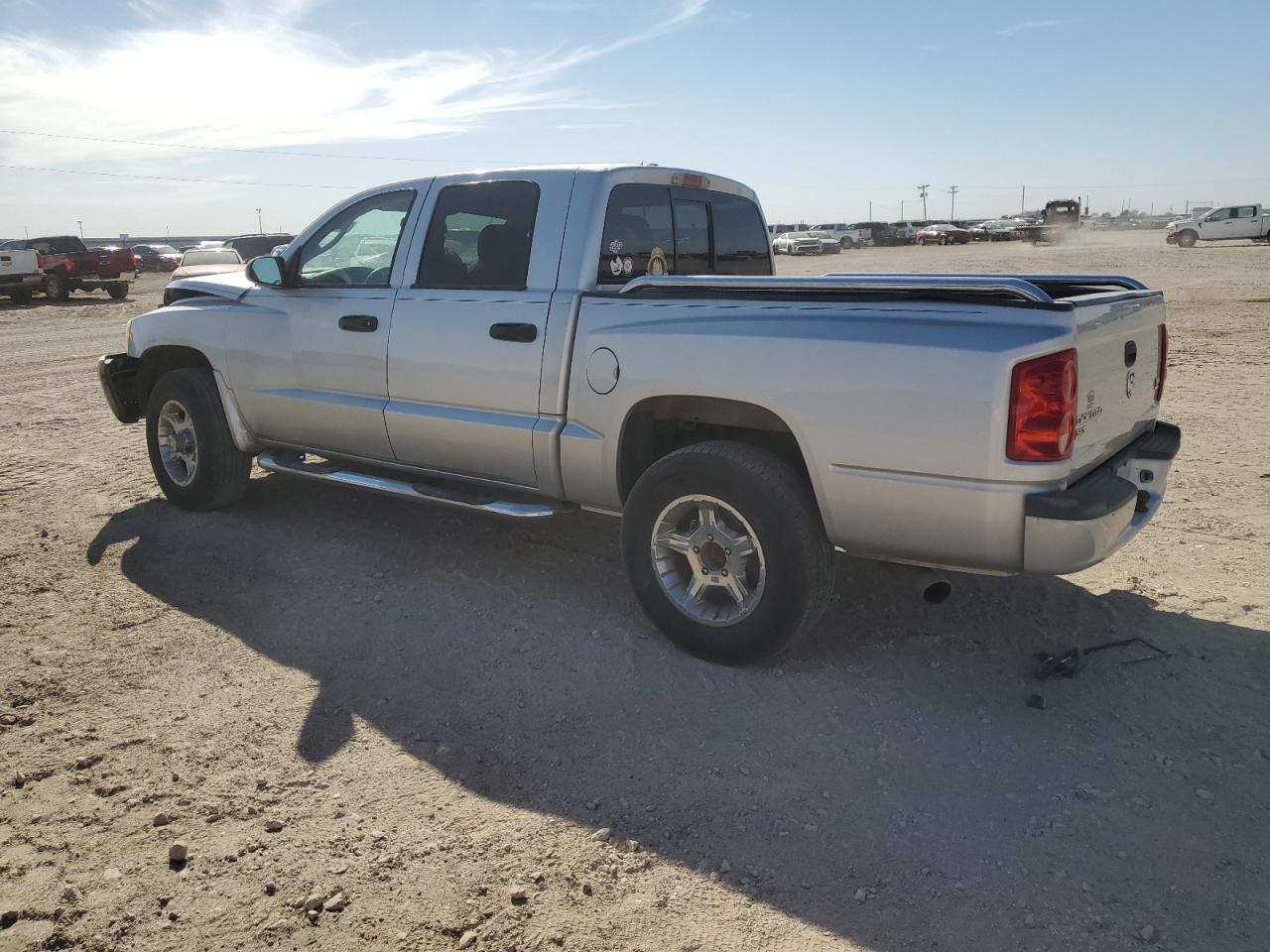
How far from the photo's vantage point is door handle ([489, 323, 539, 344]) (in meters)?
4.51

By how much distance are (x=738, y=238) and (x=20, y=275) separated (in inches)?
996

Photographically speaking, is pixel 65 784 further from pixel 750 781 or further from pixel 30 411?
pixel 30 411

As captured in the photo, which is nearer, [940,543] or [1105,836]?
[1105,836]

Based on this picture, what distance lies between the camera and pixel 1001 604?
4.64m

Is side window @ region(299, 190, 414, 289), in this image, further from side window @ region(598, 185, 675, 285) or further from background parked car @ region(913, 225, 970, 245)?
background parked car @ region(913, 225, 970, 245)

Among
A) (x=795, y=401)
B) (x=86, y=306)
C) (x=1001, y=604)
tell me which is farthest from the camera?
(x=86, y=306)

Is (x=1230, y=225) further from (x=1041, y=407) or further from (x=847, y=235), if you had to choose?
(x=1041, y=407)

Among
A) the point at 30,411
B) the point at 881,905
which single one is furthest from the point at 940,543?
the point at 30,411

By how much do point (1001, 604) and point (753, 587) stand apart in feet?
4.39

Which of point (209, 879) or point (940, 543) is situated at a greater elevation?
point (940, 543)

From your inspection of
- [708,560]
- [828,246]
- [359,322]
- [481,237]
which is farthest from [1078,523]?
[828,246]

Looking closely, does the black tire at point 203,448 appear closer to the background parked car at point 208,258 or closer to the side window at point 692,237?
the side window at point 692,237

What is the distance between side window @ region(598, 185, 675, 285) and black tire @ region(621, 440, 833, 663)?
109cm

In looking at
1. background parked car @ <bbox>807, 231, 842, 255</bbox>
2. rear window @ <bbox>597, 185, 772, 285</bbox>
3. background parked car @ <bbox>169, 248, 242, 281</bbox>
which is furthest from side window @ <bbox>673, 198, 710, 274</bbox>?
background parked car @ <bbox>807, 231, 842, 255</bbox>
